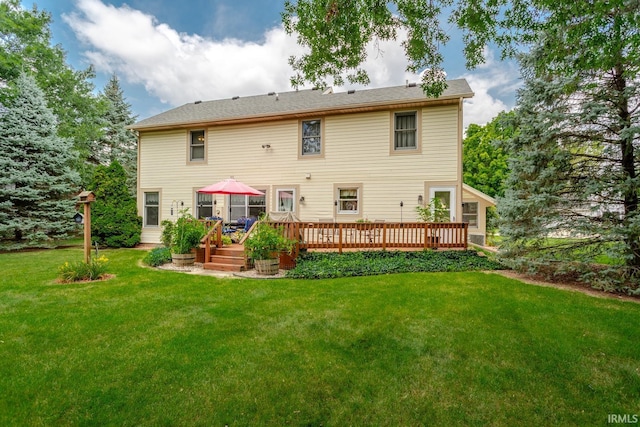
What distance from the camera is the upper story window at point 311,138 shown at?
10711 mm

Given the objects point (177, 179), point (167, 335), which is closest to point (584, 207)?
point (167, 335)

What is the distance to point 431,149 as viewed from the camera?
9547 millimetres

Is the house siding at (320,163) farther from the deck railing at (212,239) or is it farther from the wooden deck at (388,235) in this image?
the deck railing at (212,239)

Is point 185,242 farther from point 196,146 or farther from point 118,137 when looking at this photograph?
point 118,137

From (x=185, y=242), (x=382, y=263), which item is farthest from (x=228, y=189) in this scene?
(x=382, y=263)

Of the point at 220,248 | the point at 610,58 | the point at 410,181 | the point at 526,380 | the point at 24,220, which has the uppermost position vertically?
the point at 610,58

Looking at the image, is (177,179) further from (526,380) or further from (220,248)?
(526,380)

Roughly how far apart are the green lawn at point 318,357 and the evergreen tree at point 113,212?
662 centimetres

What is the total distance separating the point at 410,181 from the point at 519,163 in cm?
338

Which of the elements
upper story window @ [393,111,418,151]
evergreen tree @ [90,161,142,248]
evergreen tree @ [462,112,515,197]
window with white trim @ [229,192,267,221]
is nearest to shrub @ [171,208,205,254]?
window with white trim @ [229,192,267,221]

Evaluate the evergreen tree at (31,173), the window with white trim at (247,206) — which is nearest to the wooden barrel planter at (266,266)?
the window with white trim at (247,206)

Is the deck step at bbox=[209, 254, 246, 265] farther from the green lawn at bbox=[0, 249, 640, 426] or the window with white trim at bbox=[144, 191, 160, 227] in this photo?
the window with white trim at bbox=[144, 191, 160, 227]

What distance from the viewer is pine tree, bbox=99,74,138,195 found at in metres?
21.6

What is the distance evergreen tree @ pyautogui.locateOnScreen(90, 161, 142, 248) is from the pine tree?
34.3 feet
